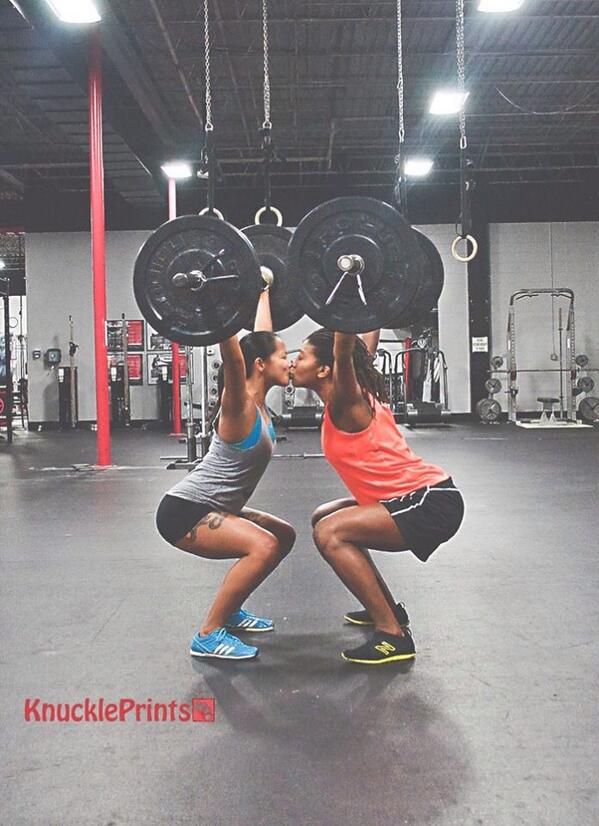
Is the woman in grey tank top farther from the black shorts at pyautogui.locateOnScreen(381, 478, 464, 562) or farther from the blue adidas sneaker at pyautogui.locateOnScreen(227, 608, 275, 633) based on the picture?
the black shorts at pyautogui.locateOnScreen(381, 478, 464, 562)

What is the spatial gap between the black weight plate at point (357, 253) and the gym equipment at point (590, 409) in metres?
10.4

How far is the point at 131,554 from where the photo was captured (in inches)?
141

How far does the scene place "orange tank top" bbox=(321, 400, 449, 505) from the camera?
7.35 ft

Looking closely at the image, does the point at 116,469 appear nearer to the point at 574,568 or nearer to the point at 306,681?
the point at 574,568

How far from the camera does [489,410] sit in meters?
12.0

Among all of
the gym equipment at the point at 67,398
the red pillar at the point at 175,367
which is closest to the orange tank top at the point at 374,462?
the red pillar at the point at 175,367

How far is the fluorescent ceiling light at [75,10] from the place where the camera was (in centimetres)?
542

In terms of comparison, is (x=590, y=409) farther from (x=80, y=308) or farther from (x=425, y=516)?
(x=425, y=516)

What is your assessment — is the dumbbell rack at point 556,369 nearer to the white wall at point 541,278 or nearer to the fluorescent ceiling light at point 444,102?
the white wall at point 541,278

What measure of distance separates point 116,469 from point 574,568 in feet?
14.6

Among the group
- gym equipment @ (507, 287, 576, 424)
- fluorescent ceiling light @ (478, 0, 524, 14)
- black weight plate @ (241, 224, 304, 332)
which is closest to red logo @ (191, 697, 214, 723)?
black weight plate @ (241, 224, 304, 332)

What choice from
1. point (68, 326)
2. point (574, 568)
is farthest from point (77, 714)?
point (68, 326)

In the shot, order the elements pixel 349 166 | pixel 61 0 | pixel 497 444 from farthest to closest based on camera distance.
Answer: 1. pixel 349 166
2. pixel 497 444
3. pixel 61 0

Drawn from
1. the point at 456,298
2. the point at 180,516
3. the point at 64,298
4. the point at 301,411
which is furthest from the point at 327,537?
the point at 64,298
